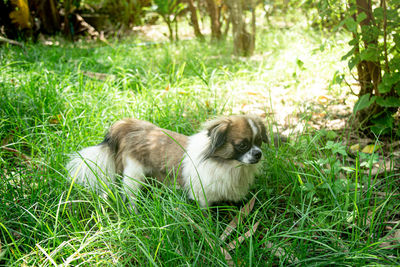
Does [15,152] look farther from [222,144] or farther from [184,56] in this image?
[184,56]

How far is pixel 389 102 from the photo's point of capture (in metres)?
2.88

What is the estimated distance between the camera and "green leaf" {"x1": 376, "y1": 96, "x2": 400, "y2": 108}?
9.39ft

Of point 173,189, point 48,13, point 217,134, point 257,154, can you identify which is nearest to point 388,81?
point 257,154

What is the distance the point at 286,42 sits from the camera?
6973mm

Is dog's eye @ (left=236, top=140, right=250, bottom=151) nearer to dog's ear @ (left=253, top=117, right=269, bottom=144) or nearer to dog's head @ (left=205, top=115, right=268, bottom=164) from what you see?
dog's head @ (left=205, top=115, right=268, bottom=164)

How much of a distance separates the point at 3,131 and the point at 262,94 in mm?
2946

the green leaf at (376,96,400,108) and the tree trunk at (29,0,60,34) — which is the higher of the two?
the tree trunk at (29,0,60,34)

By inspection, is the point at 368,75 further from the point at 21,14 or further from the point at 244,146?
the point at 21,14

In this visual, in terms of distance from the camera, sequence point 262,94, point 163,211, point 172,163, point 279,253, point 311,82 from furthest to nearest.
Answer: point 311,82
point 262,94
point 172,163
point 163,211
point 279,253

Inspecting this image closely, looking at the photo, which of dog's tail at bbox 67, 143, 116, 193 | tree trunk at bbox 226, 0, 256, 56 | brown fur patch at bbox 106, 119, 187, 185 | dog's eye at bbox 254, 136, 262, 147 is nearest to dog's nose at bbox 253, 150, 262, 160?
dog's eye at bbox 254, 136, 262, 147

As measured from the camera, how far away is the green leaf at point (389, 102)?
2.86 metres

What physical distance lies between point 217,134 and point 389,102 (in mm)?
1609

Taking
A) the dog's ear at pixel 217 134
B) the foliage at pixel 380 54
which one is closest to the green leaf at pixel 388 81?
the foliage at pixel 380 54

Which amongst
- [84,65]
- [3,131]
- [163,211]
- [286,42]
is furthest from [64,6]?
[163,211]
